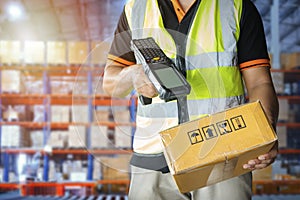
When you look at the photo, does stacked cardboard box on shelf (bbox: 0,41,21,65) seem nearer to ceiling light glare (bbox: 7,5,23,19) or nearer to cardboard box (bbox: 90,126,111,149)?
ceiling light glare (bbox: 7,5,23,19)

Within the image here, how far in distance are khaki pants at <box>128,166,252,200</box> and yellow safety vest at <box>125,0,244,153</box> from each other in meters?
0.08

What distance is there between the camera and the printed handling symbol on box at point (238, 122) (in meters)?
0.97

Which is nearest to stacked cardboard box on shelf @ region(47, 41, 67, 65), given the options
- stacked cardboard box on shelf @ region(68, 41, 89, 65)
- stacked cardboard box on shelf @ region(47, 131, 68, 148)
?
stacked cardboard box on shelf @ region(68, 41, 89, 65)

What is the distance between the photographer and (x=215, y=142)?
953mm

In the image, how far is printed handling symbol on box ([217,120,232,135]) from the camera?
960mm

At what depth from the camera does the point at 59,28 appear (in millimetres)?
8484

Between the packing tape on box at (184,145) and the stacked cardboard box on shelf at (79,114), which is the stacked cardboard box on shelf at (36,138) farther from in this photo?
the packing tape on box at (184,145)

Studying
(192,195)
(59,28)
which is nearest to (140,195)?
(192,195)

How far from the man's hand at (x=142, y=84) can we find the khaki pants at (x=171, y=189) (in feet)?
1.10

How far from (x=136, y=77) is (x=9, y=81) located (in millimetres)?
5930

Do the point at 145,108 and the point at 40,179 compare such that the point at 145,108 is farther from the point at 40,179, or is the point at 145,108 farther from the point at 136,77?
the point at 40,179

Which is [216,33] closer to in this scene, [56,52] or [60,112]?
[56,52]

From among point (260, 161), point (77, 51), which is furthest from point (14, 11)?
point (260, 161)

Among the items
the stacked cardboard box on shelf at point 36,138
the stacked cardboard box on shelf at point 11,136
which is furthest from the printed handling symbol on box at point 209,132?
the stacked cardboard box on shelf at point 36,138
